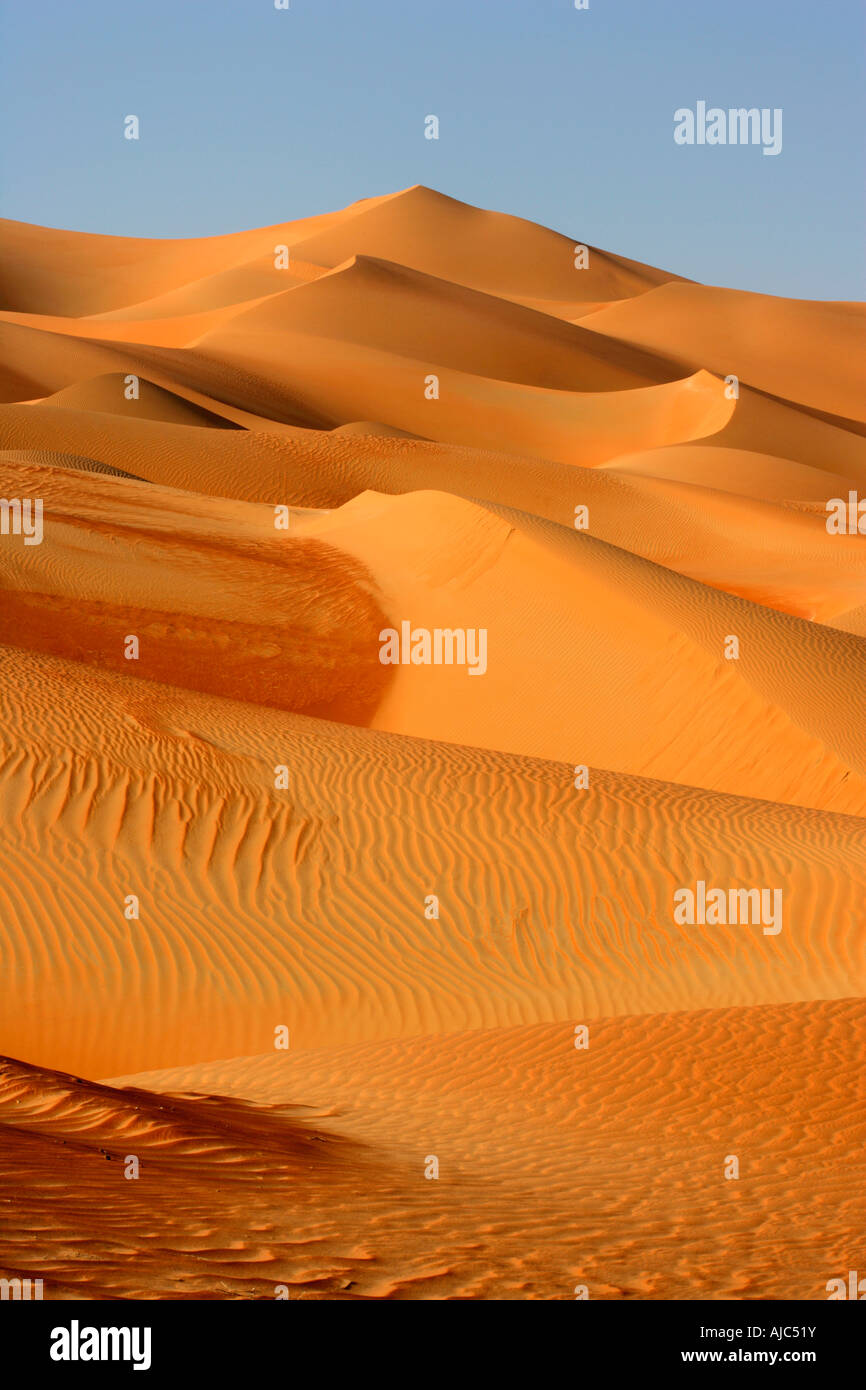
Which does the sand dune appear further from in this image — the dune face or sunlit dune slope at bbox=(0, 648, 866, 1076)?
sunlit dune slope at bbox=(0, 648, 866, 1076)

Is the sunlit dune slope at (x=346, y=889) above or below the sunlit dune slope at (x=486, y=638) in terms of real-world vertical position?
below

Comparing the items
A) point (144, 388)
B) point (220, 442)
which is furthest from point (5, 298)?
point (220, 442)

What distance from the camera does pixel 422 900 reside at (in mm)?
10156

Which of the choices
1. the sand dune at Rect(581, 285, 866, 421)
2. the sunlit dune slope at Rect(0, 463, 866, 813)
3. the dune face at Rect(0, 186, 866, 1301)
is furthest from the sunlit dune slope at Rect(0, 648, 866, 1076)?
the sand dune at Rect(581, 285, 866, 421)

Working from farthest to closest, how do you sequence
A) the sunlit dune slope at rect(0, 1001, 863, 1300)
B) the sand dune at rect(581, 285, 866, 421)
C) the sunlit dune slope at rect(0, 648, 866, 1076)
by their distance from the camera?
1. the sand dune at rect(581, 285, 866, 421)
2. the sunlit dune slope at rect(0, 648, 866, 1076)
3. the sunlit dune slope at rect(0, 1001, 863, 1300)

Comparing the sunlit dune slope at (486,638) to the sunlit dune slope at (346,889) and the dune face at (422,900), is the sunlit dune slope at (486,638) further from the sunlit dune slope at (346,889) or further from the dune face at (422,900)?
the sunlit dune slope at (346,889)

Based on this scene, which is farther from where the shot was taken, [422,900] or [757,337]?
[757,337]

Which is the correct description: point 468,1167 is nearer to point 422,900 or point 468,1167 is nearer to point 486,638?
Answer: point 422,900

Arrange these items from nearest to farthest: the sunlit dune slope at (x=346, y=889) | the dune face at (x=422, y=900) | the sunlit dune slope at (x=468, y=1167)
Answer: the sunlit dune slope at (x=468, y=1167) → the dune face at (x=422, y=900) → the sunlit dune slope at (x=346, y=889)

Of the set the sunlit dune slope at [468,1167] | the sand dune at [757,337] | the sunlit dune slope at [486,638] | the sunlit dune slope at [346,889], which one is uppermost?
the sand dune at [757,337]

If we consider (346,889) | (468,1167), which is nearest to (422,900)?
(346,889)

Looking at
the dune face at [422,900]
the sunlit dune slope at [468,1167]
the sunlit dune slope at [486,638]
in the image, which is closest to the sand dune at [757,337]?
the dune face at [422,900]

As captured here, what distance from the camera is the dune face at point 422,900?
15.3ft

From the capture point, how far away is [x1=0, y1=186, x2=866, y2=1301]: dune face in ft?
15.3
